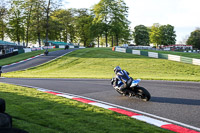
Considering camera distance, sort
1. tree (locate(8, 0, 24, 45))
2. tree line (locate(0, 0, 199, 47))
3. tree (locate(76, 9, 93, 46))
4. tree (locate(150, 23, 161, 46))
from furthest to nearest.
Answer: tree (locate(150, 23, 161, 46))
tree (locate(76, 9, 93, 46))
tree (locate(8, 0, 24, 45))
tree line (locate(0, 0, 199, 47))

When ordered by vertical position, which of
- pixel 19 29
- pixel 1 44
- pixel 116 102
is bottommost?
pixel 116 102

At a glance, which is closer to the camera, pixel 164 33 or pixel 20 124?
pixel 20 124

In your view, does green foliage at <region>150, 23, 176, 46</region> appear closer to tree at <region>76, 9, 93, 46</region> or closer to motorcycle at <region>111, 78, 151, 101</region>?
tree at <region>76, 9, 93, 46</region>

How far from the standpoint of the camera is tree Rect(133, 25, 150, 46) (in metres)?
115

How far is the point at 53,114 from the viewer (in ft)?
19.4

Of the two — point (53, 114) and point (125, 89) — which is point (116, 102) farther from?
point (53, 114)

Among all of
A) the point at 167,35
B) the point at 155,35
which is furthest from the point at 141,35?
the point at 167,35

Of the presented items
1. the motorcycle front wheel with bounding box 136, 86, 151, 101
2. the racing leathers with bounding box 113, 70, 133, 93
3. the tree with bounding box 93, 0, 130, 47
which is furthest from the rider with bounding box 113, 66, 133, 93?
the tree with bounding box 93, 0, 130, 47

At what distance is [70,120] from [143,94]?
147 inches

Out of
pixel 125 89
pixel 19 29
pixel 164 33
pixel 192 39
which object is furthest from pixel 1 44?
pixel 192 39

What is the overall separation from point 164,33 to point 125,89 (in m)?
108

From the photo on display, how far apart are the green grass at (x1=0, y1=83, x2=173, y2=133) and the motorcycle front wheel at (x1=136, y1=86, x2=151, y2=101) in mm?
2334

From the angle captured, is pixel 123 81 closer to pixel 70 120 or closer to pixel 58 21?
pixel 70 120

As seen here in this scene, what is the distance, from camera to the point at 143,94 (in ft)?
27.1
